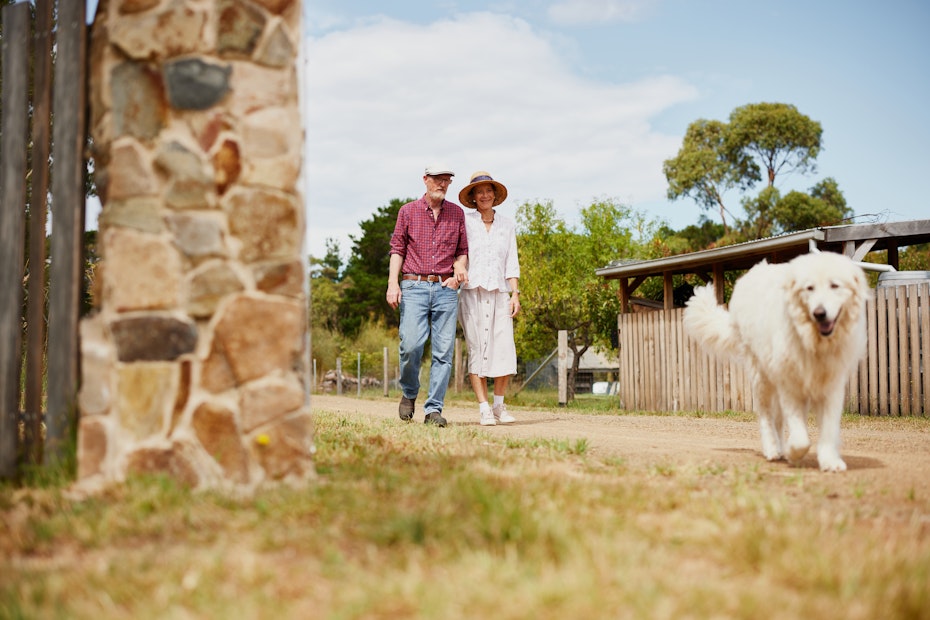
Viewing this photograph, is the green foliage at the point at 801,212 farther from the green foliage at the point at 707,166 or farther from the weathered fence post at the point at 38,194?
the weathered fence post at the point at 38,194

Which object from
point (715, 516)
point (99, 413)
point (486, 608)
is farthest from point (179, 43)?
point (715, 516)

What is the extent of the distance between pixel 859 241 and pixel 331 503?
11876 mm

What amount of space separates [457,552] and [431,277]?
17.6 ft

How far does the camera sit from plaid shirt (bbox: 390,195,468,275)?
25.0 feet

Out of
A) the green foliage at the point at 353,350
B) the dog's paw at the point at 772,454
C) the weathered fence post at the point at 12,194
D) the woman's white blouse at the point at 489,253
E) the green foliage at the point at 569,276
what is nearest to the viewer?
the weathered fence post at the point at 12,194

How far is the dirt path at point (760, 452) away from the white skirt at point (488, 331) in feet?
2.25

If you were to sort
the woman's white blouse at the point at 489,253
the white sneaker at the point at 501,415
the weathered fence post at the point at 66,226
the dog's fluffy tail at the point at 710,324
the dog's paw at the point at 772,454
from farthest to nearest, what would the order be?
the white sneaker at the point at 501,415 < the woman's white blouse at the point at 489,253 < the dog's fluffy tail at the point at 710,324 < the dog's paw at the point at 772,454 < the weathered fence post at the point at 66,226

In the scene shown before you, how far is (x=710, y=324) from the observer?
5.84 meters

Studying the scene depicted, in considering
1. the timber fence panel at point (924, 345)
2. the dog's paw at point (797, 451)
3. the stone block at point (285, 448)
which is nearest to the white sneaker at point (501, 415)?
the dog's paw at point (797, 451)

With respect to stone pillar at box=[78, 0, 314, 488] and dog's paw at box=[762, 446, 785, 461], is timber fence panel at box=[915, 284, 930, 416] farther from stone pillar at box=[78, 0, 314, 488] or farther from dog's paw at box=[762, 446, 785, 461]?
stone pillar at box=[78, 0, 314, 488]

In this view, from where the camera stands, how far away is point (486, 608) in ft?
6.50

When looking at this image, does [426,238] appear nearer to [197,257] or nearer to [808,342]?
[808,342]

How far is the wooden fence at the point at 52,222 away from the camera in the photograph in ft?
12.1

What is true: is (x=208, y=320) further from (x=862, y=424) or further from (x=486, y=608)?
(x=862, y=424)
